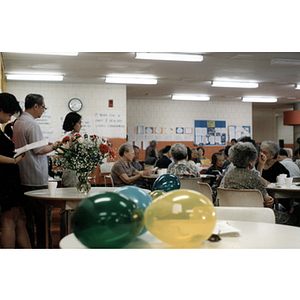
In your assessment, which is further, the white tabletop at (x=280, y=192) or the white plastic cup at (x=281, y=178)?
the white plastic cup at (x=281, y=178)

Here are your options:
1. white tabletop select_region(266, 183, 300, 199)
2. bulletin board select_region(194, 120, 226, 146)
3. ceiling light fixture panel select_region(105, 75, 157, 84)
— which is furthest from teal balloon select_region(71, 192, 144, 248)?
bulletin board select_region(194, 120, 226, 146)

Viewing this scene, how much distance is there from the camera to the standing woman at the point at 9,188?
116 inches

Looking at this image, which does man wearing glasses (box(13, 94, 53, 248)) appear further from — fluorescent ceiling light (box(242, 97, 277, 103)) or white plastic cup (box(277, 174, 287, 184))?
fluorescent ceiling light (box(242, 97, 277, 103))

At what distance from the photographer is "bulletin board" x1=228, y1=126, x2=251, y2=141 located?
13.4m

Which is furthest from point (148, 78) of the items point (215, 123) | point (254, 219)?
point (254, 219)

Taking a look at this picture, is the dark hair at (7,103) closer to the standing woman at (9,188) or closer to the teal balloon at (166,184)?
the standing woman at (9,188)

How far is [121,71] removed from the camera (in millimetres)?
8539

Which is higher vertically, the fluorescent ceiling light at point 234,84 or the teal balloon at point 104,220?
the fluorescent ceiling light at point 234,84

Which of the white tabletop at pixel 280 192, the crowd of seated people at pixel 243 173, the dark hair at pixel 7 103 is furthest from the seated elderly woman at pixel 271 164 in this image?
the dark hair at pixel 7 103

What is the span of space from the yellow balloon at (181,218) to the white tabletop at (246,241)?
85 mm

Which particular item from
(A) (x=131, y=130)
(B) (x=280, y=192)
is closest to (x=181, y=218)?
(B) (x=280, y=192)

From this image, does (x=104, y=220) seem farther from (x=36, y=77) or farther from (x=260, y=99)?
(x=260, y=99)

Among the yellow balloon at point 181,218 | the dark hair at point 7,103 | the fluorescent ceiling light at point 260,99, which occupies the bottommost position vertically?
the yellow balloon at point 181,218

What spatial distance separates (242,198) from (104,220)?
7.09 feet
